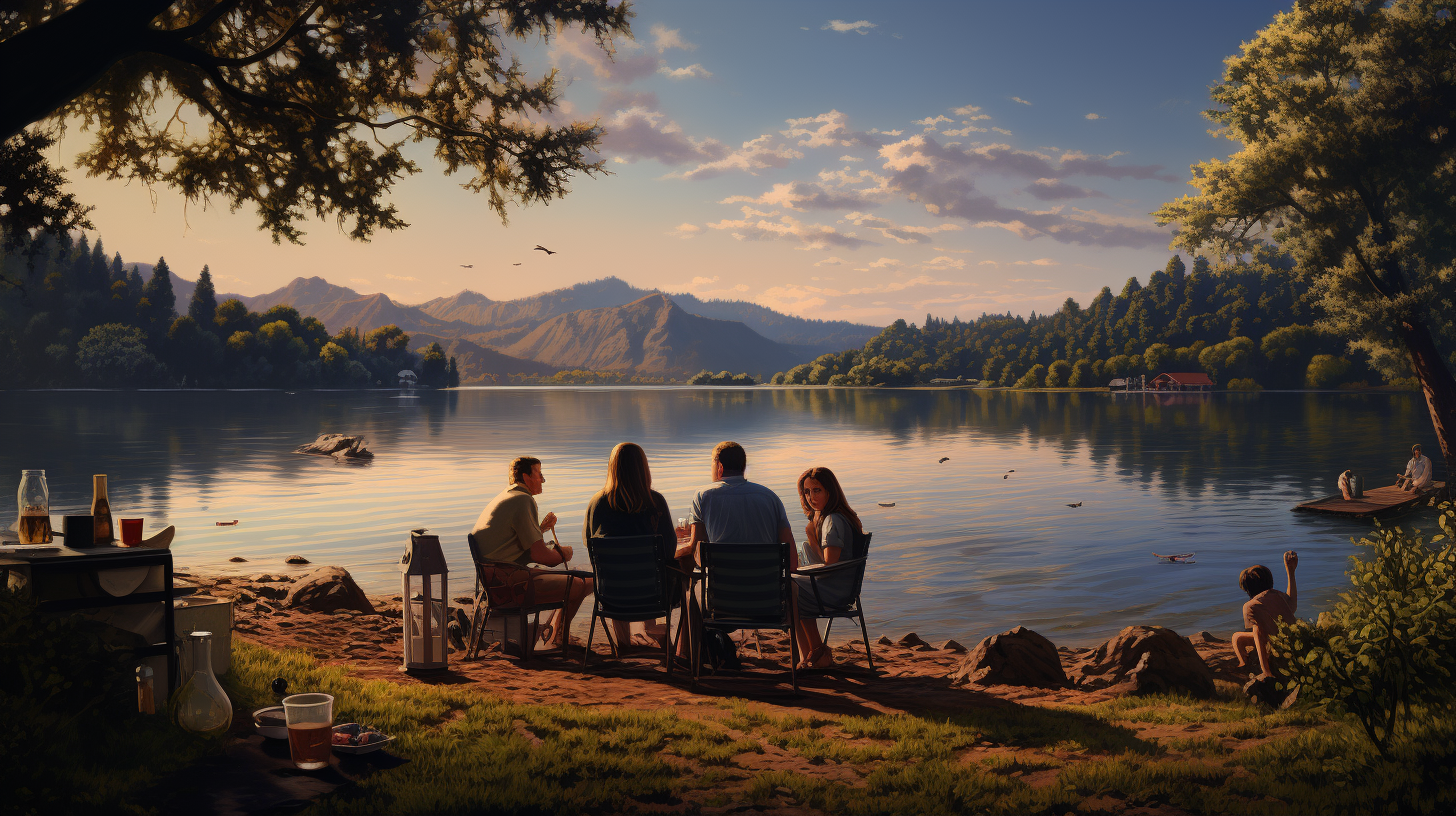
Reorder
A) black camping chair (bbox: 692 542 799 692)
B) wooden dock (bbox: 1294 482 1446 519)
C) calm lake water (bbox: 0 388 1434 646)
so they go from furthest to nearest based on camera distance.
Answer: wooden dock (bbox: 1294 482 1446 519)
calm lake water (bbox: 0 388 1434 646)
black camping chair (bbox: 692 542 799 692)

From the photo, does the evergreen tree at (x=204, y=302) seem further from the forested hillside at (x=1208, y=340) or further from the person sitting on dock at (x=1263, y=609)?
the person sitting on dock at (x=1263, y=609)

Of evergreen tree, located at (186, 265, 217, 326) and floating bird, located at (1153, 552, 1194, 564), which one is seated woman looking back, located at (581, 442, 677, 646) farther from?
evergreen tree, located at (186, 265, 217, 326)

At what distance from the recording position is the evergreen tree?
159750mm

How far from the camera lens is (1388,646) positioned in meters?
5.09

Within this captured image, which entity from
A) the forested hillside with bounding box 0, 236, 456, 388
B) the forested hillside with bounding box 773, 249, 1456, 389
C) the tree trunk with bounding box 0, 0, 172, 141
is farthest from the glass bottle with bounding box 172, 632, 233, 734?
the forested hillside with bounding box 0, 236, 456, 388

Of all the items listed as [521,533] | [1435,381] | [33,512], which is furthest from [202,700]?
[1435,381]

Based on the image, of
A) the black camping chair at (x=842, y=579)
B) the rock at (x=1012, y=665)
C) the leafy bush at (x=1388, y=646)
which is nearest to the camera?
the leafy bush at (x=1388, y=646)

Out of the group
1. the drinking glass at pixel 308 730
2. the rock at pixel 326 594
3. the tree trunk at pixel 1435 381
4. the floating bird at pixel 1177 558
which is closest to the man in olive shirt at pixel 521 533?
the drinking glass at pixel 308 730

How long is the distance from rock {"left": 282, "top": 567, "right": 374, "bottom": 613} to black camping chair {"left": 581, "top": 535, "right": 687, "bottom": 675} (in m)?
4.46

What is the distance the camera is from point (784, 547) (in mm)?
7152

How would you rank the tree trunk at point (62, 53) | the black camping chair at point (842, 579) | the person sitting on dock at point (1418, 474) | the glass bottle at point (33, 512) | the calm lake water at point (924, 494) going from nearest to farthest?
1. the glass bottle at point (33, 512)
2. the tree trunk at point (62, 53)
3. the black camping chair at point (842, 579)
4. the calm lake water at point (924, 494)
5. the person sitting on dock at point (1418, 474)

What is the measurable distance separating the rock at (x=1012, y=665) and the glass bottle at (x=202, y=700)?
551cm

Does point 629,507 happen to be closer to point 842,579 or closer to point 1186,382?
point 842,579

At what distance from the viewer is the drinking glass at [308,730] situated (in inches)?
200
